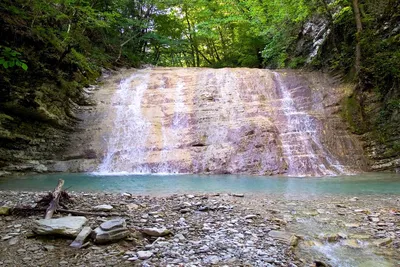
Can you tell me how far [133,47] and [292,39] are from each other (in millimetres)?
10619

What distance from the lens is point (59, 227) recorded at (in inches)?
115

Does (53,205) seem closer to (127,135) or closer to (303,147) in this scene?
(127,135)

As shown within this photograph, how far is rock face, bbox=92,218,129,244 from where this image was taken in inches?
110

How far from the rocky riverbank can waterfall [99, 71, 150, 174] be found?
15.6ft

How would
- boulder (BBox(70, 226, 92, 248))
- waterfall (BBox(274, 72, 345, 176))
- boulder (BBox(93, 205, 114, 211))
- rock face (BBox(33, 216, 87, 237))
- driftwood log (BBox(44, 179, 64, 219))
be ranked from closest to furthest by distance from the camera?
boulder (BBox(70, 226, 92, 248))
rock face (BBox(33, 216, 87, 237))
driftwood log (BBox(44, 179, 64, 219))
boulder (BBox(93, 205, 114, 211))
waterfall (BBox(274, 72, 345, 176))

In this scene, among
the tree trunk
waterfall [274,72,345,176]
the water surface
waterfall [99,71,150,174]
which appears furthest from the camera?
the tree trunk

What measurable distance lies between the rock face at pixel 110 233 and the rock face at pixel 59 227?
0.22 meters

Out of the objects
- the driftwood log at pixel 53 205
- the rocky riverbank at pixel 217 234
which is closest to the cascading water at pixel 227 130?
the rocky riverbank at pixel 217 234

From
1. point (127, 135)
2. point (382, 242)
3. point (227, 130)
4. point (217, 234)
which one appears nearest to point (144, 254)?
point (217, 234)

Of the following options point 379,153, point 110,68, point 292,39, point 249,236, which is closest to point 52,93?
point 110,68

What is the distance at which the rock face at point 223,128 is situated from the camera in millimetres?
9367

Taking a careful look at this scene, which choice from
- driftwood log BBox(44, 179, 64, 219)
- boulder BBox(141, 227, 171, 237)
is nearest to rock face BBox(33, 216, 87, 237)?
driftwood log BBox(44, 179, 64, 219)

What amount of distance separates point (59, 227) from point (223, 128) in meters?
8.09

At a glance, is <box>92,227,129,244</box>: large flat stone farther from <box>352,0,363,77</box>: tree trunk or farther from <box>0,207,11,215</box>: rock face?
<box>352,0,363,77</box>: tree trunk
